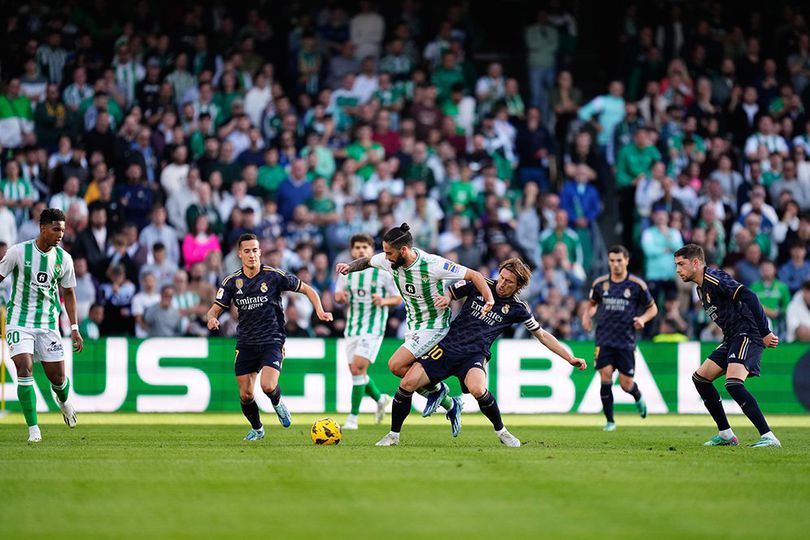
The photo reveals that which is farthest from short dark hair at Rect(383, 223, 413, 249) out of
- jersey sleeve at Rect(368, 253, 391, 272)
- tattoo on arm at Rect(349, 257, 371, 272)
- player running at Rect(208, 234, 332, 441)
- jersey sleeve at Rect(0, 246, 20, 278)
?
jersey sleeve at Rect(0, 246, 20, 278)

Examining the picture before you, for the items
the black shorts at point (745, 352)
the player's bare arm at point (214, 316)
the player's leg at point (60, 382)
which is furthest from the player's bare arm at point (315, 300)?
the black shorts at point (745, 352)

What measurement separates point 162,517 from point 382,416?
9.09 metres

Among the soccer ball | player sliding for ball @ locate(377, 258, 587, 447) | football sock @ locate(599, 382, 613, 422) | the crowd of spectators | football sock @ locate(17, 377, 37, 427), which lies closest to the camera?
player sliding for ball @ locate(377, 258, 587, 447)

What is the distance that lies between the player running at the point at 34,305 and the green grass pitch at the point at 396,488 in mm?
748

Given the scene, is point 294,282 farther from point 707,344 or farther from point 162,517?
point 707,344

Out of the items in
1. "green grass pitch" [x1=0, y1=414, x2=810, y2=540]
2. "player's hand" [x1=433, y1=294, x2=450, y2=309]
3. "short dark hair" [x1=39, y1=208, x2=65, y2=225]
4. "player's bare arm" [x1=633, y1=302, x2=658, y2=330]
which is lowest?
"green grass pitch" [x1=0, y1=414, x2=810, y2=540]

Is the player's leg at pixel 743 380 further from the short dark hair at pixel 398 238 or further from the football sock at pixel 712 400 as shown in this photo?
the short dark hair at pixel 398 238

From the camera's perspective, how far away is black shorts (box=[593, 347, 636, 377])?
1697 cm

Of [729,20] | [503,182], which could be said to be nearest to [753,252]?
[503,182]

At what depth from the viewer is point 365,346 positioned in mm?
16281

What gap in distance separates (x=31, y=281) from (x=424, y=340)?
422 cm

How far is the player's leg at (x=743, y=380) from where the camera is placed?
44.0ft

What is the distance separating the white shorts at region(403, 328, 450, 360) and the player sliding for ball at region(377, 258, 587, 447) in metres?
0.21

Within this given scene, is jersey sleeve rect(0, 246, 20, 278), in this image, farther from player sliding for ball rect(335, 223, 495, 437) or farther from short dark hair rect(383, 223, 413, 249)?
short dark hair rect(383, 223, 413, 249)
